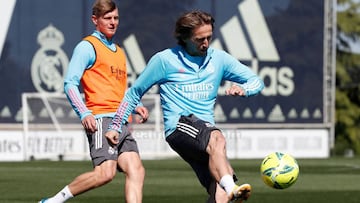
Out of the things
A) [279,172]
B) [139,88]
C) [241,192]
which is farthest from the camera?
[279,172]

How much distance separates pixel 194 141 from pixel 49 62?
21555 millimetres


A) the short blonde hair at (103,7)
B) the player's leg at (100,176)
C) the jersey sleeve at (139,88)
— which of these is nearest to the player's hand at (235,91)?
the jersey sleeve at (139,88)

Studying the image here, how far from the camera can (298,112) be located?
3322 centimetres

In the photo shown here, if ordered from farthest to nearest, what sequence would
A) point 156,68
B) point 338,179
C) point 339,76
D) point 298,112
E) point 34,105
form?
1. point 339,76
2. point 298,112
3. point 34,105
4. point 338,179
5. point 156,68

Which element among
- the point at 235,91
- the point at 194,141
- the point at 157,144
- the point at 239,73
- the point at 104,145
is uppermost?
the point at 239,73

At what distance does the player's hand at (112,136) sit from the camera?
9805 millimetres

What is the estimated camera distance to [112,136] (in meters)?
9.81

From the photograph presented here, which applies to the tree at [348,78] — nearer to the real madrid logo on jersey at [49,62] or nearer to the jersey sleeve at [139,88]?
the real madrid logo on jersey at [49,62]

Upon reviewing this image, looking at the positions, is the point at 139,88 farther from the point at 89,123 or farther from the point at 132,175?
the point at 132,175

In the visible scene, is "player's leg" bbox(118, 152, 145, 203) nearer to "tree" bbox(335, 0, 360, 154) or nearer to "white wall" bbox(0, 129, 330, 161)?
"white wall" bbox(0, 129, 330, 161)

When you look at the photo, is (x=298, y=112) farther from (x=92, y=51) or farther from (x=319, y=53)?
(x=92, y=51)

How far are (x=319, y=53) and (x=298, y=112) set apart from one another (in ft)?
6.26

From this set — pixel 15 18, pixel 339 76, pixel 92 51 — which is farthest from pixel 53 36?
pixel 339 76

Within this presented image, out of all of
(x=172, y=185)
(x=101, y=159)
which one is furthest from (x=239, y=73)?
(x=172, y=185)
